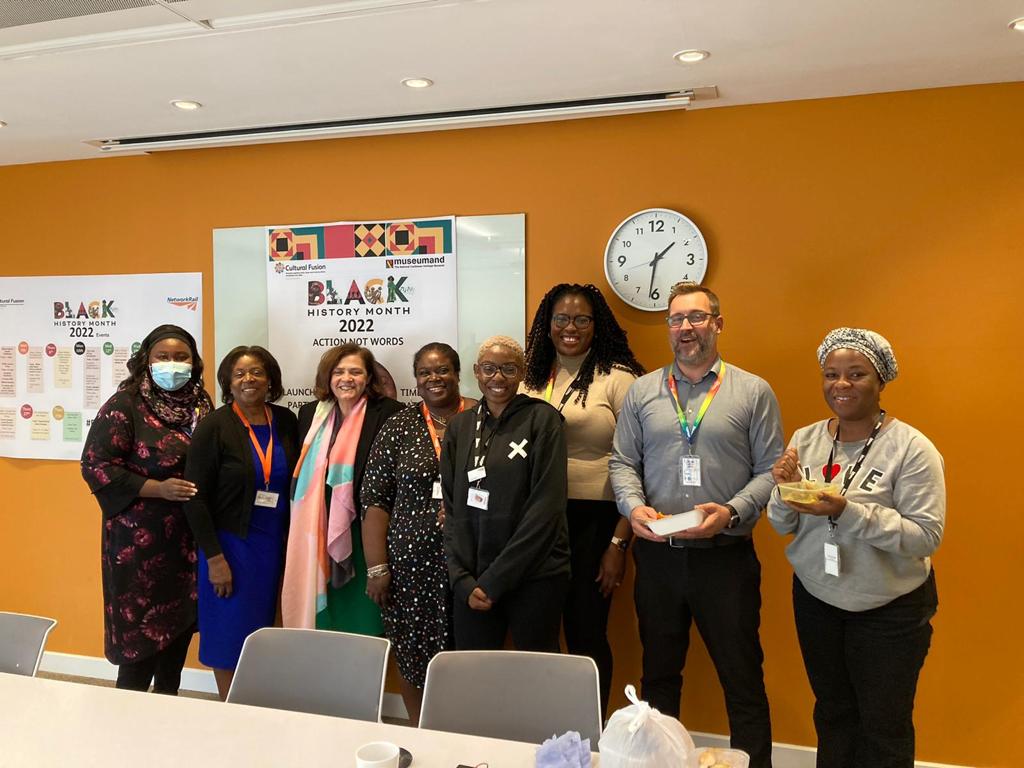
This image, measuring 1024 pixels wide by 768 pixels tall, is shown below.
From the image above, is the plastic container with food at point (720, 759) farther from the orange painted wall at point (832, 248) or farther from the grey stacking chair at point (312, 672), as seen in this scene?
the orange painted wall at point (832, 248)

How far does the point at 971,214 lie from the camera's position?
3.12m

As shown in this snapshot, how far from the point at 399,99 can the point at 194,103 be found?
2.90 feet

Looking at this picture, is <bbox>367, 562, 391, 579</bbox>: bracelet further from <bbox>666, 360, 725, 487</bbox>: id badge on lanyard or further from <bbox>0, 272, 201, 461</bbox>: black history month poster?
<bbox>0, 272, 201, 461</bbox>: black history month poster

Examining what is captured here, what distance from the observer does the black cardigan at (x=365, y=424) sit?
3420 millimetres

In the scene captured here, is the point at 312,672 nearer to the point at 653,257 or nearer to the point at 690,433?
the point at 690,433

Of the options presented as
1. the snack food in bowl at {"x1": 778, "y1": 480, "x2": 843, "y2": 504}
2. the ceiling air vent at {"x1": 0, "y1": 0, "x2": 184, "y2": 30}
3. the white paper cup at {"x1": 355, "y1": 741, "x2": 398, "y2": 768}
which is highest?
the ceiling air vent at {"x1": 0, "y1": 0, "x2": 184, "y2": 30}

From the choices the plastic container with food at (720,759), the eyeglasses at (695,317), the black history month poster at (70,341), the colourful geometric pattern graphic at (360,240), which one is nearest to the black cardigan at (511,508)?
the eyeglasses at (695,317)

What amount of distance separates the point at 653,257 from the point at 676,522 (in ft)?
4.33

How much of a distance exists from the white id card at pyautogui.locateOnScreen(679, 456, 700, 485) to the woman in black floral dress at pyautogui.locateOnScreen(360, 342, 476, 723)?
94 centimetres

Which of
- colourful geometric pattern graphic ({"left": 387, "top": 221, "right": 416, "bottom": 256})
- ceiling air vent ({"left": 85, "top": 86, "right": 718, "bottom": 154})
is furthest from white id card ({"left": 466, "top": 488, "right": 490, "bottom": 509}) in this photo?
ceiling air vent ({"left": 85, "top": 86, "right": 718, "bottom": 154})

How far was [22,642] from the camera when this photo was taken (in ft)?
7.90

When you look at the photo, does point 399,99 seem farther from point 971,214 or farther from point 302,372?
point 971,214

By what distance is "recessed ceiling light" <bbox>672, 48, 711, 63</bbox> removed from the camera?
275 cm

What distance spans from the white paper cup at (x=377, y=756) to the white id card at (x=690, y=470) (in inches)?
58.4
